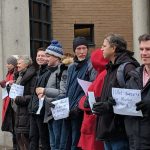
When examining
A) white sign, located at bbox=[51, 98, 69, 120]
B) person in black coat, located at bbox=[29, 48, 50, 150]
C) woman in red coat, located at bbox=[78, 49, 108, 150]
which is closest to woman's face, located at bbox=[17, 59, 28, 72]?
person in black coat, located at bbox=[29, 48, 50, 150]

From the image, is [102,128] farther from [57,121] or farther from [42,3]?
[42,3]

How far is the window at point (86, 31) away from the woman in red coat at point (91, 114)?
30.4 ft

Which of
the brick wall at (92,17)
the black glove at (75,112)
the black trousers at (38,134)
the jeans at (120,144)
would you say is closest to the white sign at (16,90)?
the black trousers at (38,134)

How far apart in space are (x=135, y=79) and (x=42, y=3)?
868 centimetres

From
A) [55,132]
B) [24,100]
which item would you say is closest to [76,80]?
[55,132]

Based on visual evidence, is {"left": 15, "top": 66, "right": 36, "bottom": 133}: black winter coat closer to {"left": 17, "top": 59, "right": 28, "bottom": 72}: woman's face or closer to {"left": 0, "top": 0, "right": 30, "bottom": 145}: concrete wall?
{"left": 17, "top": 59, "right": 28, "bottom": 72}: woman's face

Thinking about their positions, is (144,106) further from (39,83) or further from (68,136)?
(39,83)

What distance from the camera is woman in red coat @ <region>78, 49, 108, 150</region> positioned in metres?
6.14

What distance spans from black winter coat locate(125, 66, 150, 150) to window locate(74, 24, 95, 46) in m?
10.6

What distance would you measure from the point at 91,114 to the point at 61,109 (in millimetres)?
854

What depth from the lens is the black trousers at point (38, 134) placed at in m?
8.03

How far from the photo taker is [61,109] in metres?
7.20

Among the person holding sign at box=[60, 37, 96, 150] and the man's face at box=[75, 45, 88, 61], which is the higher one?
the man's face at box=[75, 45, 88, 61]

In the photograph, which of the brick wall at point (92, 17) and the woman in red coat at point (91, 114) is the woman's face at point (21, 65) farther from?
the brick wall at point (92, 17)
